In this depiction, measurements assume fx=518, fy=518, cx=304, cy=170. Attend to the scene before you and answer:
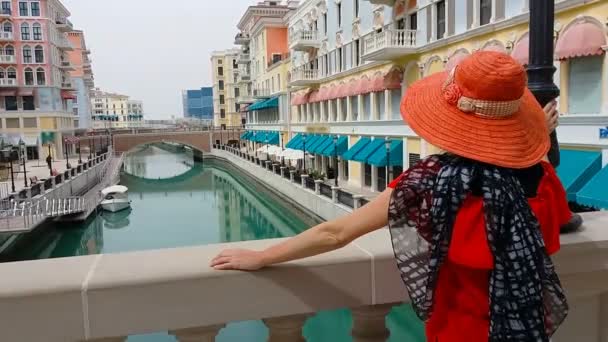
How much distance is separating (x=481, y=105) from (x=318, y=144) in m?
29.4

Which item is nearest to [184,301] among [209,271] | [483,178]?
[209,271]

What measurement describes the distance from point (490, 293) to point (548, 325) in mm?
342

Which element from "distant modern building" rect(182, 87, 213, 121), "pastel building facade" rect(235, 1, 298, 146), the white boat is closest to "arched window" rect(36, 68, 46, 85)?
"pastel building facade" rect(235, 1, 298, 146)

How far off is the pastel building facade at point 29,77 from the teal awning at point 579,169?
157 ft

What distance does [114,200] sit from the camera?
102 feet

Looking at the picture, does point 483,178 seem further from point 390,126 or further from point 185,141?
point 185,141

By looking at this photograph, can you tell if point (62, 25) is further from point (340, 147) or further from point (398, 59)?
point (398, 59)

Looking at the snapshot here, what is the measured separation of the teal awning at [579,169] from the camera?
11781 mm

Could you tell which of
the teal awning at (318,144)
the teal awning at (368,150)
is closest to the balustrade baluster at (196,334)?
the teal awning at (368,150)

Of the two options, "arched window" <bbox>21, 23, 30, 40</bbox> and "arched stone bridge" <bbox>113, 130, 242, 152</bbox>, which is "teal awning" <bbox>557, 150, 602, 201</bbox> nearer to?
"arched window" <bbox>21, 23, 30, 40</bbox>

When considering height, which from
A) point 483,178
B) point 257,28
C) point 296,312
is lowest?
point 296,312

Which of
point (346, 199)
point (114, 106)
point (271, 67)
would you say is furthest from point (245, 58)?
point (114, 106)

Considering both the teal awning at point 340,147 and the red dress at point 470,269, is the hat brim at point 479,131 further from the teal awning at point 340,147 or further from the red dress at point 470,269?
the teal awning at point 340,147

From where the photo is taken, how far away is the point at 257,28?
158 feet
